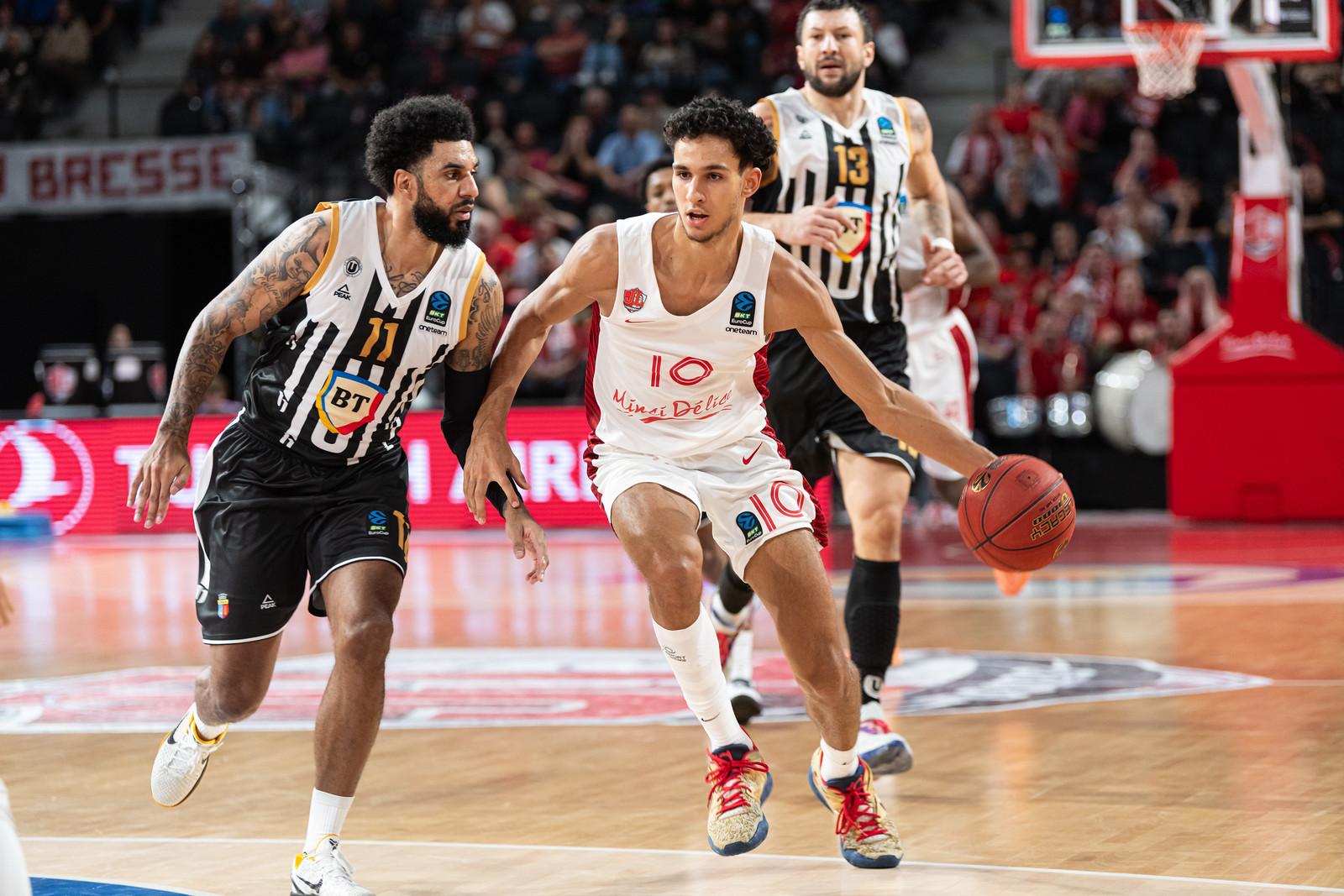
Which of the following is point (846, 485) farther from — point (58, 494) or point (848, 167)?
point (58, 494)

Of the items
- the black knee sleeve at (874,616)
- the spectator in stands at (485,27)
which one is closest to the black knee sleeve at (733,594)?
the black knee sleeve at (874,616)

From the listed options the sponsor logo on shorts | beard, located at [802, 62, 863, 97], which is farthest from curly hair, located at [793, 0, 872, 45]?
the sponsor logo on shorts

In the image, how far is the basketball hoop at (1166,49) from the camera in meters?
12.1

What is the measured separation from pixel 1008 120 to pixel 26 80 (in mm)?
10335

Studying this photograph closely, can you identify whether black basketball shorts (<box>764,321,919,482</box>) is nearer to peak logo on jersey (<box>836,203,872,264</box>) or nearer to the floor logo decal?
peak logo on jersey (<box>836,203,872,264</box>)

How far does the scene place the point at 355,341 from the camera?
15.9 ft

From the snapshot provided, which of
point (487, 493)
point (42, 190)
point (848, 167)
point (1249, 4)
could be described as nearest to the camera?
point (487, 493)

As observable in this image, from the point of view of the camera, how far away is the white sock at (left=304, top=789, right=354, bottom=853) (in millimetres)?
4359

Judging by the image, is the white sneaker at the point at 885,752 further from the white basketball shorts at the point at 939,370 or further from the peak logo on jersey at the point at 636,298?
the white basketball shorts at the point at 939,370

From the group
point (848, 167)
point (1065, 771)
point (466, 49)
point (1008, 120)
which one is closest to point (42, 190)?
point (466, 49)

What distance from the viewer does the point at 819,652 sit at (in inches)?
187

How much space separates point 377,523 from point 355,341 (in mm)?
481

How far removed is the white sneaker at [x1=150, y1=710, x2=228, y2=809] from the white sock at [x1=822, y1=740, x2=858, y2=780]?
1.68 meters

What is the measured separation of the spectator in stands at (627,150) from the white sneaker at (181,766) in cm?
1275
